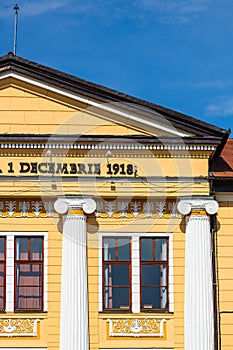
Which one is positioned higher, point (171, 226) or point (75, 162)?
point (75, 162)

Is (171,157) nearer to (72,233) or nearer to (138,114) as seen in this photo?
(138,114)

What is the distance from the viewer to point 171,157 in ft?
79.2

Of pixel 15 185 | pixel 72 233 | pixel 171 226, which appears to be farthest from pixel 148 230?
pixel 15 185

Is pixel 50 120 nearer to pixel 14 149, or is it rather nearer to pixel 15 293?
pixel 14 149

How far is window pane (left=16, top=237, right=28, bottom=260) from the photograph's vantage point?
2372 centimetres

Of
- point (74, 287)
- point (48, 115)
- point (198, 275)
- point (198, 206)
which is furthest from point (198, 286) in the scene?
point (48, 115)

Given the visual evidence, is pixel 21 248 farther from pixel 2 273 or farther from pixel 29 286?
pixel 29 286

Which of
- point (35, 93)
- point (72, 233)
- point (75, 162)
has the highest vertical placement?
point (35, 93)

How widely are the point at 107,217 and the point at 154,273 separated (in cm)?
195

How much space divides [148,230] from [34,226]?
9.97ft

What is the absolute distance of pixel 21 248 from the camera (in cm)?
2380

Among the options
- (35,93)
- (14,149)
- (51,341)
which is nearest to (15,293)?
(51,341)

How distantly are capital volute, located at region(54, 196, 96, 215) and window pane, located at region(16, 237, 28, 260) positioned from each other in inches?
50.1

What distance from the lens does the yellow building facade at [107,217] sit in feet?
76.4
